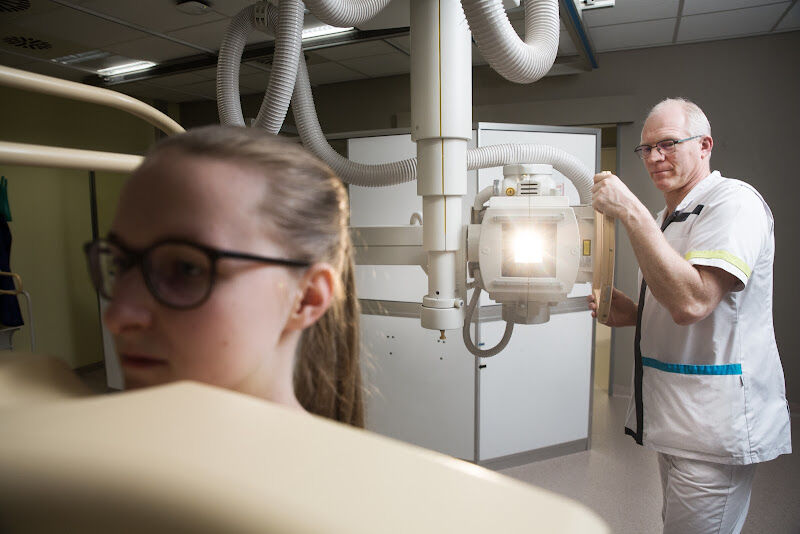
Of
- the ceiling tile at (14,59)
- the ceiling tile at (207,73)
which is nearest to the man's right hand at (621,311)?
the ceiling tile at (207,73)

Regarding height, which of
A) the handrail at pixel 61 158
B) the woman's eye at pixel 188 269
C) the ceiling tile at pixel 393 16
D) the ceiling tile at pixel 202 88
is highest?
the ceiling tile at pixel 202 88

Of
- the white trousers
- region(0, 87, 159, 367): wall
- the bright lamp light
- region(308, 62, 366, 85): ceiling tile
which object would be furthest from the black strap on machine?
region(0, 87, 159, 367): wall

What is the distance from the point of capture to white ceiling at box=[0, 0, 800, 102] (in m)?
3.19

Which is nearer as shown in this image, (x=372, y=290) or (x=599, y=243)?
(x=599, y=243)

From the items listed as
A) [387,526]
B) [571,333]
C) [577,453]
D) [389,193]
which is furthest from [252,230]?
[577,453]

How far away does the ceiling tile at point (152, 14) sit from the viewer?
3.11m

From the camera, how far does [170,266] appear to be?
445 millimetres

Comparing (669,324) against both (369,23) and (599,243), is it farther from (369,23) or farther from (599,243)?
(369,23)

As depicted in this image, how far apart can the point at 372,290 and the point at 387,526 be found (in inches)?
117

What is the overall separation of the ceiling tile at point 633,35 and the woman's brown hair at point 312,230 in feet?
11.7

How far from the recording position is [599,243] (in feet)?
4.26

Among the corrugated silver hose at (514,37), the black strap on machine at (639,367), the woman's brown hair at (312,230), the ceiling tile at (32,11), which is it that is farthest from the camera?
the ceiling tile at (32,11)

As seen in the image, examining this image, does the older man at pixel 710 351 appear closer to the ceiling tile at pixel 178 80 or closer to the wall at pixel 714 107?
the wall at pixel 714 107

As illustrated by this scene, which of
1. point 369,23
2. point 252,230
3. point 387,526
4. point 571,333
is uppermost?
point 369,23
